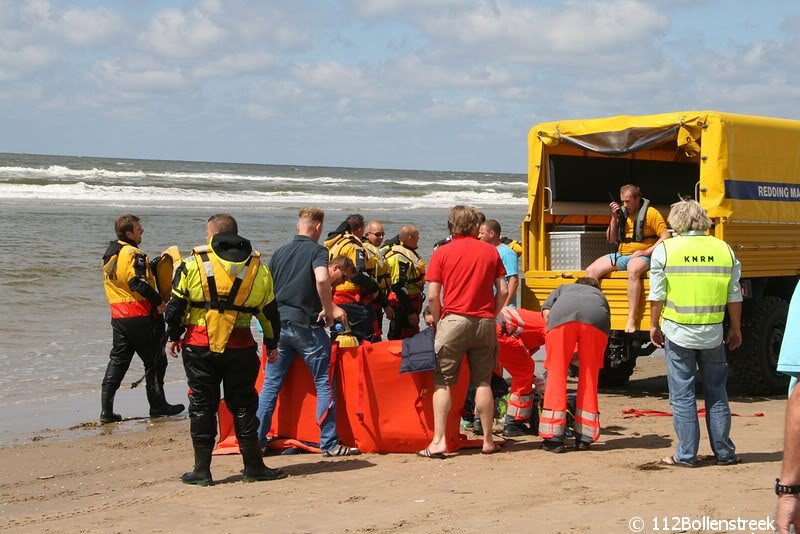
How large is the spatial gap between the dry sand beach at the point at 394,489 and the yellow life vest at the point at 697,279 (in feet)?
3.02

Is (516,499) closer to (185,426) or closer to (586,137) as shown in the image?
(185,426)

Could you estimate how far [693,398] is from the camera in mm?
Result: 6348

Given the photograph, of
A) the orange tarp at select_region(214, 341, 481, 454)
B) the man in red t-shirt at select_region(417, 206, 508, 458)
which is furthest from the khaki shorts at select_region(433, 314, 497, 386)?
the orange tarp at select_region(214, 341, 481, 454)

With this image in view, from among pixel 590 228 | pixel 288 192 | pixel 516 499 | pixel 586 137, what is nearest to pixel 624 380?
pixel 590 228

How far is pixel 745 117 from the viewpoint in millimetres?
8812

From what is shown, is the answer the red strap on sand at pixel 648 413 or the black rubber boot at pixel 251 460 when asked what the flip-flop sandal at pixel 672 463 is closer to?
the red strap on sand at pixel 648 413

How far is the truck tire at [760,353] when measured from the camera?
30.4 ft

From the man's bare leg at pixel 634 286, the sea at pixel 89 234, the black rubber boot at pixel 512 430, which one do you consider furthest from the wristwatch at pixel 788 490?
the sea at pixel 89 234

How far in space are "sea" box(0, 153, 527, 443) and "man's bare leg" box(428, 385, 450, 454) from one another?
3.23 meters

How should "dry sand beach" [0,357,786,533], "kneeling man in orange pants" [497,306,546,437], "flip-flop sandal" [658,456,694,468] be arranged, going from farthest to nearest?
"kneeling man in orange pants" [497,306,546,437] → "flip-flop sandal" [658,456,694,468] → "dry sand beach" [0,357,786,533]

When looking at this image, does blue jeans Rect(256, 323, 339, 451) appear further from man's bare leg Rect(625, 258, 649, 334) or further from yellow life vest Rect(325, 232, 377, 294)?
man's bare leg Rect(625, 258, 649, 334)

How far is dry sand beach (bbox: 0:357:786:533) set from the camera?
5242mm

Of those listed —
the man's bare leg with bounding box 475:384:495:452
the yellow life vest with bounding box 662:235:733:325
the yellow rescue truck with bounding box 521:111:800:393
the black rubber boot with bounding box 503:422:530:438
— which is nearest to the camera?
the yellow life vest with bounding box 662:235:733:325

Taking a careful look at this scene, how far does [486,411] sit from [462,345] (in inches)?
18.6
